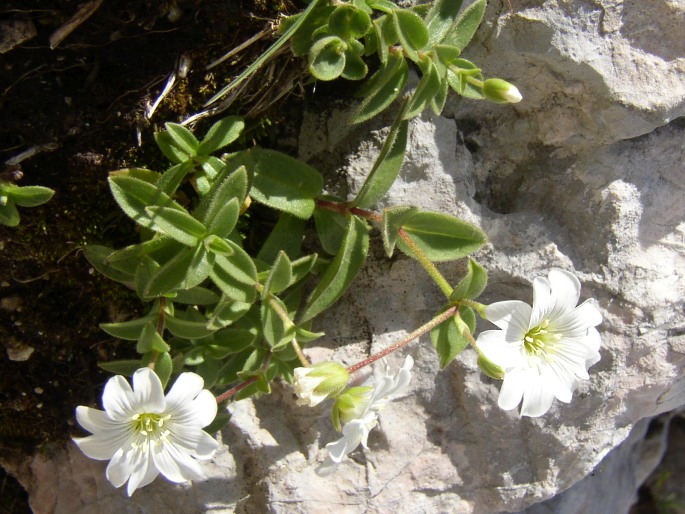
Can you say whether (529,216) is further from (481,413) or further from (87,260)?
(87,260)

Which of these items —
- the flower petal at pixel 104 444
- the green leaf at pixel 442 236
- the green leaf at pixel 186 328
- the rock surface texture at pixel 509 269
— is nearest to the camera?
the flower petal at pixel 104 444

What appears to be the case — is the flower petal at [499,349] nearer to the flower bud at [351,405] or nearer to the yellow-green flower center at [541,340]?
the yellow-green flower center at [541,340]

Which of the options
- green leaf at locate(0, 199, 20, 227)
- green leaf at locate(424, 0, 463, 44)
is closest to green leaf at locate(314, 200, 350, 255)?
green leaf at locate(424, 0, 463, 44)

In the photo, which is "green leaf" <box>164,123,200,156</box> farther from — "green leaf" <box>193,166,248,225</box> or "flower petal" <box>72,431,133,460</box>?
"flower petal" <box>72,431,133,460</box>

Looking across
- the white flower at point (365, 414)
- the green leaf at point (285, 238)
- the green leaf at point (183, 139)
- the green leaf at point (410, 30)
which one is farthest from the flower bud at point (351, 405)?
the green leaf at point (410, 30)

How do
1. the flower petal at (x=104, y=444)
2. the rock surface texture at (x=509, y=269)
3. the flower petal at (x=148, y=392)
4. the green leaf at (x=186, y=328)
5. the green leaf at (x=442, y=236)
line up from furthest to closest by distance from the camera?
1. the rock surface texture at (x=509, y=269)
2. the green leaf at (x=442, y=236)
3. the green leaf at (x=186, y=328)
4. the flower petal at (x=104, y=444)
5. the flower petal at (x=148, y=392)

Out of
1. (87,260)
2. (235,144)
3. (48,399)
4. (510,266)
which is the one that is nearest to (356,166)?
(235,144)

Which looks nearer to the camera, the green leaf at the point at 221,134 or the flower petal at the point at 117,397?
the flower petal at the point at 117,397

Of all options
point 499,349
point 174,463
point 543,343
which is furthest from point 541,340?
point 174,463
